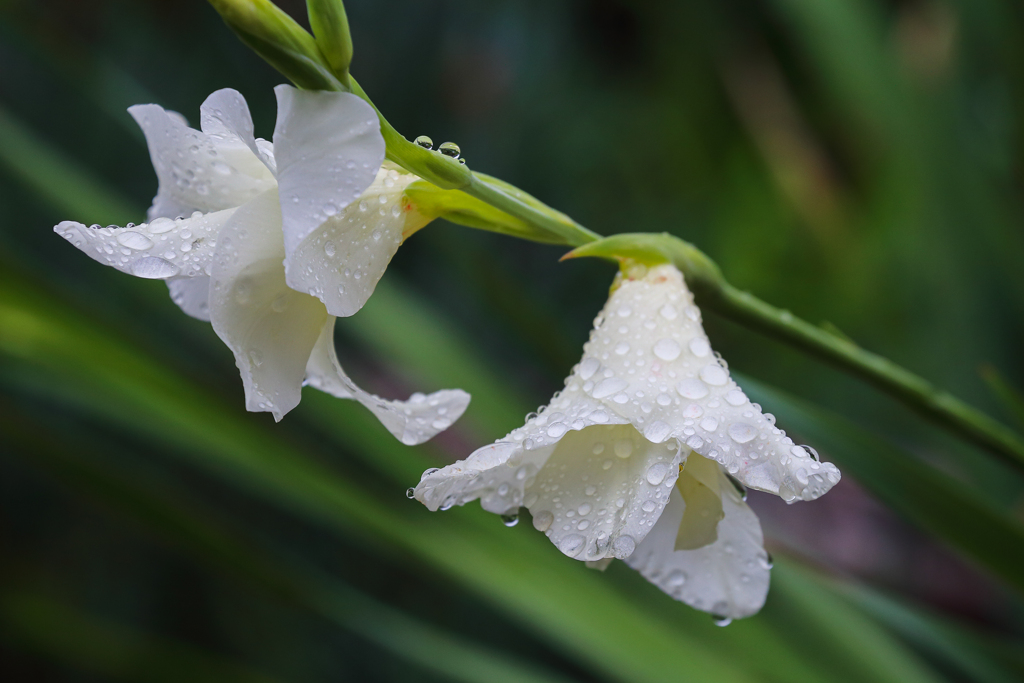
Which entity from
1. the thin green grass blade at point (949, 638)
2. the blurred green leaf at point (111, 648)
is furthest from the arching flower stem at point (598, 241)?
the blurred green leaf at point (111, 648)

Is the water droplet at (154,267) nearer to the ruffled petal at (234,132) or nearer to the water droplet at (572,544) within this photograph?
the ruffled petal at (234,132)

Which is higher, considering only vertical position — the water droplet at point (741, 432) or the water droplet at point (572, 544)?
the water droplet at point (741, 432)

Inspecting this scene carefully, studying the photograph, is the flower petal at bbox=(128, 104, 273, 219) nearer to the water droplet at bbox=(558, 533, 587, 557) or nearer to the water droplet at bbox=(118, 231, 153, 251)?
the water droplet at bbox=(118, 231, 153, 251)

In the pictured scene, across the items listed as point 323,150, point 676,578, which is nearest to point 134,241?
point 323,150

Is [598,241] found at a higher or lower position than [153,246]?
higher

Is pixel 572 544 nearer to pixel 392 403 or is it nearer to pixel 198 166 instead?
pixel 392 403

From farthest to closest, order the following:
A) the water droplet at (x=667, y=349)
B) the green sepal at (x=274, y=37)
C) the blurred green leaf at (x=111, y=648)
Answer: the blurred green leaf at (x=111, y=648) < the water droplet at (x=667, y=349) < the green sepal at (x=274, y=37)
